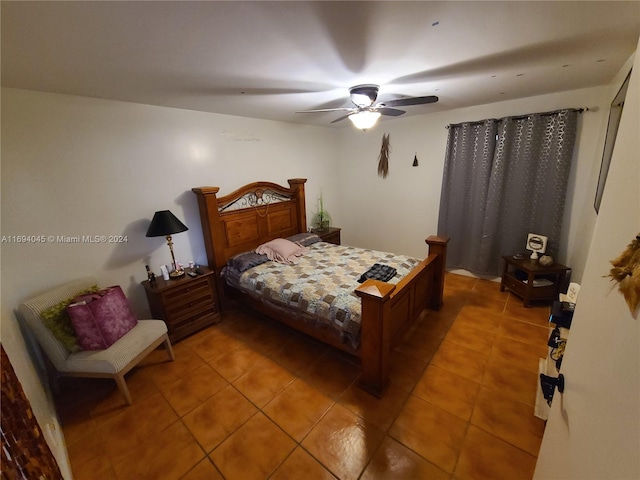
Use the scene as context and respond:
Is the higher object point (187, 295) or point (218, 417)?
point (187, 295)

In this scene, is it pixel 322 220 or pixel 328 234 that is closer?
pixel 328 234

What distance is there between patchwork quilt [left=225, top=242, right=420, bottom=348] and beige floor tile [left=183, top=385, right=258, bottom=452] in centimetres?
78

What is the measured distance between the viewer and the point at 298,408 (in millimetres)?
1824

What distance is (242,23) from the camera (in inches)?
46.7

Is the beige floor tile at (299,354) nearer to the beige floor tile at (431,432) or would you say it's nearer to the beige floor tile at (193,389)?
the beige floor tile at (193,389)

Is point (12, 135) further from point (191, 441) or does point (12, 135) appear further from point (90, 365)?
point (191, 441)

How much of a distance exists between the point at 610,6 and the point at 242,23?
1.68 meters

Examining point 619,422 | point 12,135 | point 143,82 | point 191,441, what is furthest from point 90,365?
point 619,422

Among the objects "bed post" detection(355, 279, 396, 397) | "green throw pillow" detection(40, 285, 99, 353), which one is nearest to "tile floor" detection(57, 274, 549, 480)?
"bed post" detection(355, 279, 396, 397)

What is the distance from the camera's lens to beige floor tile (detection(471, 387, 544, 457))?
154 cm

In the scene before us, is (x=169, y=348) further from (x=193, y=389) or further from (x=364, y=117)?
(x=364, y=117)

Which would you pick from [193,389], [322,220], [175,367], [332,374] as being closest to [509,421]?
[332,374]

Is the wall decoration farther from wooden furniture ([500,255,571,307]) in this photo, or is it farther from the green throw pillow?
the green throw pillow

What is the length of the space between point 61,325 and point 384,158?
4099 millimetres
